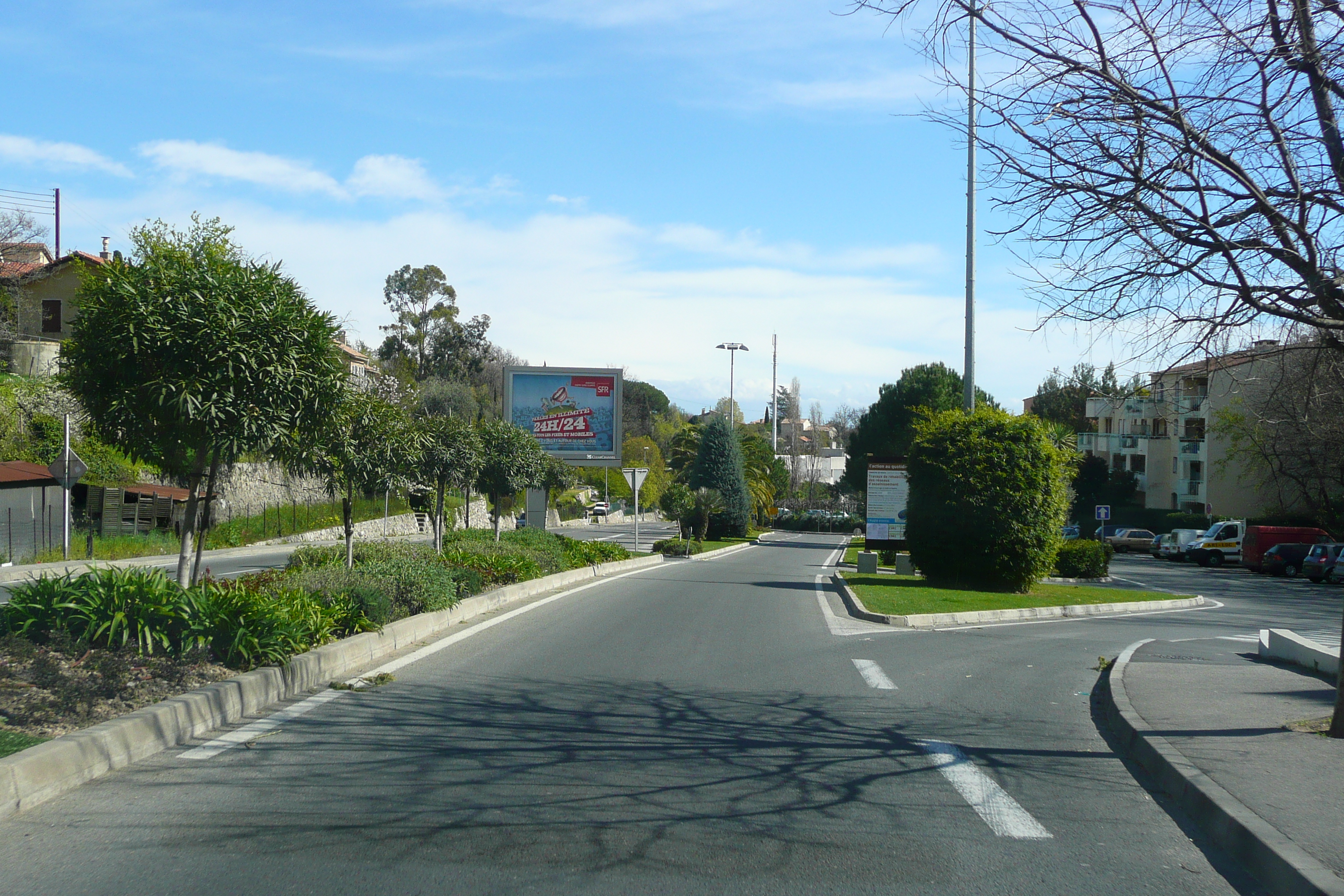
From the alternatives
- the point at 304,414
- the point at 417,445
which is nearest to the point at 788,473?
the point at 417,445

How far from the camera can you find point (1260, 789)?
5812 mm

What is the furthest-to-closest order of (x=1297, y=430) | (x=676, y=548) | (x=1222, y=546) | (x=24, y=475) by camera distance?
(x=1222, y=546), (x=676, y=548), (x=24, y=475), (x=1297, y=430)

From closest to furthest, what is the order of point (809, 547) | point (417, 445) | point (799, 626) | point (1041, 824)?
1. point (1041, 824)
2. point (799, 626)
3. point (417, 445)
4. point (809, 547)

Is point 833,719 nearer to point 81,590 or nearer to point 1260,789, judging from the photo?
point 1260,789

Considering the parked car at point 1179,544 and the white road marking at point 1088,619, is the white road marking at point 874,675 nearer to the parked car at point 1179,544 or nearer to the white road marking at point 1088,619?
the white road marking at point 1088,619

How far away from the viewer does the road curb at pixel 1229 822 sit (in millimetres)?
4445

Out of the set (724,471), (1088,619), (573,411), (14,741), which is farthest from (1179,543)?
(14,741)

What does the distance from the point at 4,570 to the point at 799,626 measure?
19.6 metres

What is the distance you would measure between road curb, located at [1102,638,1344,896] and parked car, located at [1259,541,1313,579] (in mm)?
37418

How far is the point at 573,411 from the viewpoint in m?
46.5

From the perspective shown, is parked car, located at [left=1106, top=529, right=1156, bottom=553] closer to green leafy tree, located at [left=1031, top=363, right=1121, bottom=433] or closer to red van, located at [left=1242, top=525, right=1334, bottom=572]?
red van, located at [left=1242, top=525, right=1334, bottom=572]

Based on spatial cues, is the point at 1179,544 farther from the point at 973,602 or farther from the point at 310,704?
the point at 310,704

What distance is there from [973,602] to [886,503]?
13.2 m

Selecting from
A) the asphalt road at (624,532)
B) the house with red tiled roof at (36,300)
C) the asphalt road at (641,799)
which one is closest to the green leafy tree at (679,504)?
the asphalt road at (624,532)
